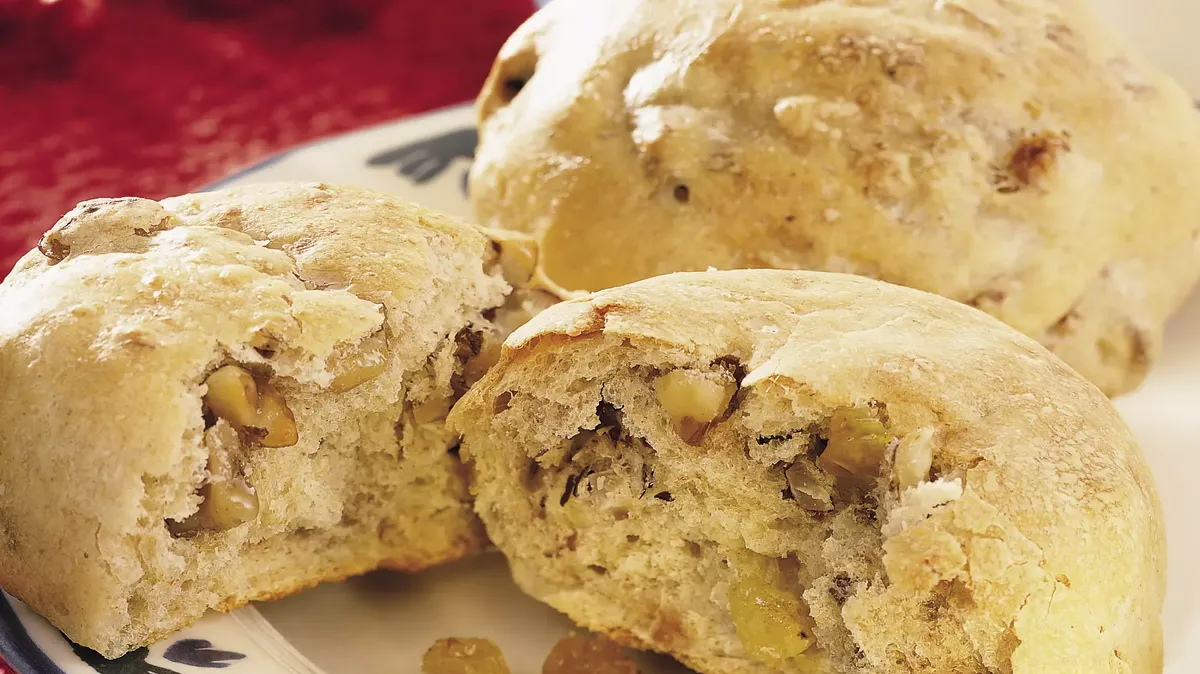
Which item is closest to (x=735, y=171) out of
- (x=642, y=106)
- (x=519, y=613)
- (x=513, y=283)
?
(x=642, y=106)

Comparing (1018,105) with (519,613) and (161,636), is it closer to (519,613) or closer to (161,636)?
(519,613)

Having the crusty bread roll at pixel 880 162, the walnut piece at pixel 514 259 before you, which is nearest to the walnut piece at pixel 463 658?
the walnut piece at pixel 514 259

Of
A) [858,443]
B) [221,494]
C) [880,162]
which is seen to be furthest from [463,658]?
[880,162]

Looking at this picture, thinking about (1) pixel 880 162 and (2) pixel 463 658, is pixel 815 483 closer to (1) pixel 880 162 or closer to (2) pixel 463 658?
(2) pixel 463 658

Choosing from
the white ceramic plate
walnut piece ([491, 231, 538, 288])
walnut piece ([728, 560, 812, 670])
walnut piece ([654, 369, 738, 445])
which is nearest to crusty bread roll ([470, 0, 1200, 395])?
the white ceramic plate

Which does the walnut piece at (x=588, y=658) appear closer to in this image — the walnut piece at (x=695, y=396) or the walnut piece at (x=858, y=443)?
the walnut piece at (x=695, y=396)

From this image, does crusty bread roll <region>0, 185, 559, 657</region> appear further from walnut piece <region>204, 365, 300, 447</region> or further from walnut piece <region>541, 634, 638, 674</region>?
walnut piece <region>541, 634, 638, 674</region>
